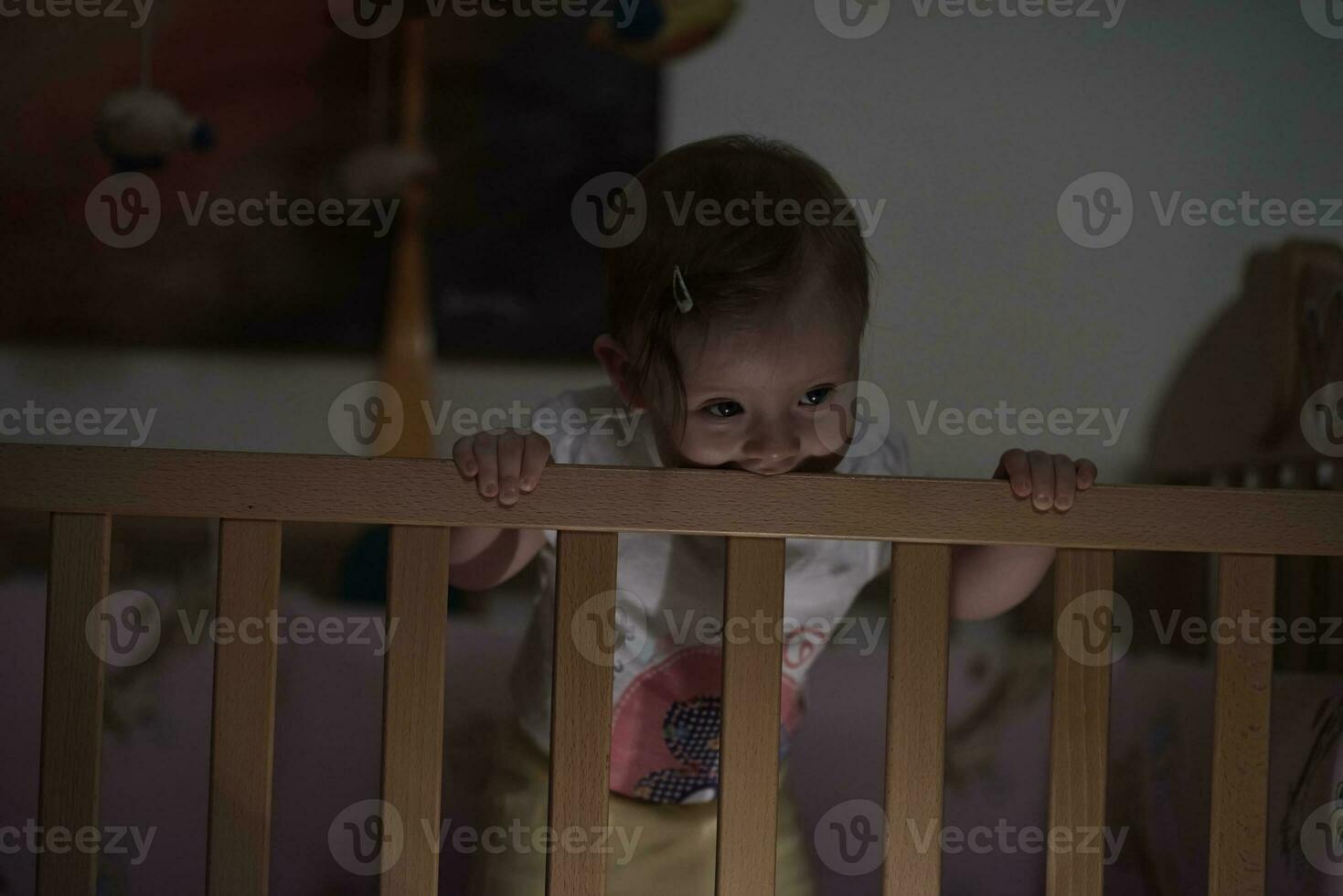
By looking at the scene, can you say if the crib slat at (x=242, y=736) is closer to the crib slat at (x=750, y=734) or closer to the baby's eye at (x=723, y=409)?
the crib slat at (x=750, y=734)

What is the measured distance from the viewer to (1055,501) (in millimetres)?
727

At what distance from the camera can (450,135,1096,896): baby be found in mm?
987

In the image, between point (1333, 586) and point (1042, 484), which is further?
point (1333, 586)

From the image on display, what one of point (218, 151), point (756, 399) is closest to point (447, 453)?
point (218, 151)

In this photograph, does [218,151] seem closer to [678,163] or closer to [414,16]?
[414,16]

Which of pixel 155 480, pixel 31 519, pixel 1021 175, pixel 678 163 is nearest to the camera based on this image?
pixel 155 480

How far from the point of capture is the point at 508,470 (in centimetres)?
71

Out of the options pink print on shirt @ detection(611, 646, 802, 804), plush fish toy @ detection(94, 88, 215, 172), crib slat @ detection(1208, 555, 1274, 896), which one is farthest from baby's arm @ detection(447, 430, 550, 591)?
plush fish toy @ detection(94, 88, 215, 172)

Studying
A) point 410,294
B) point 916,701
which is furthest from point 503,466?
point 410,294

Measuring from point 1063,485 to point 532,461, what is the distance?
0.29m

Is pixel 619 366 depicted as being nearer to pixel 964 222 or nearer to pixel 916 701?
pixel 916 701

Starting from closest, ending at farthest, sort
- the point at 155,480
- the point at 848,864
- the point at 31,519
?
the point at 155,480 < the point at 848,864 < the point at 31,519

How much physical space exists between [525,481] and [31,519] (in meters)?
1.34

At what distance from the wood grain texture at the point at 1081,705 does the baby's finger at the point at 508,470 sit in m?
0.30
